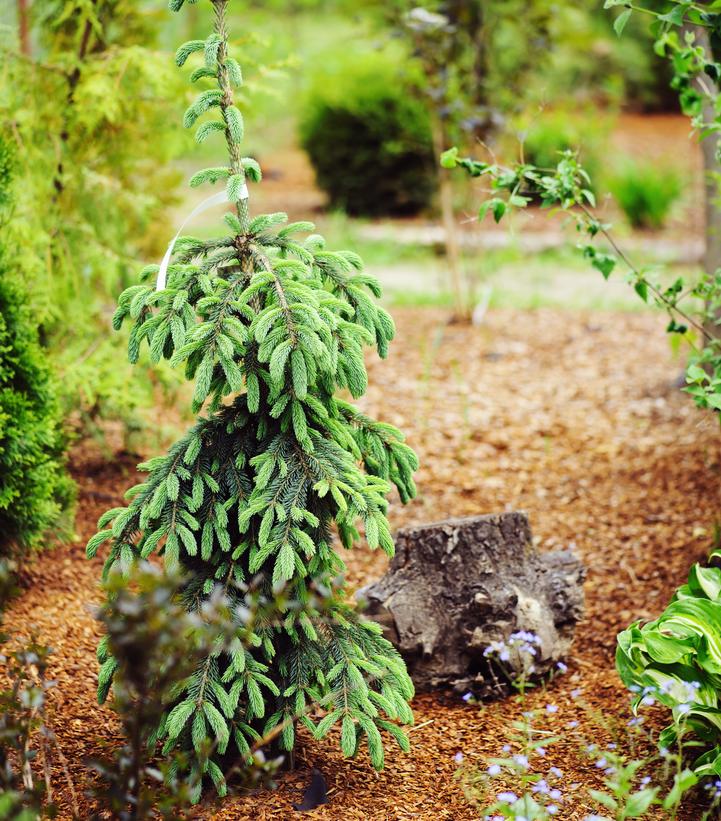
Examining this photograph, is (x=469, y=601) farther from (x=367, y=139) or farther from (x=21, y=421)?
(x=367, y=139)

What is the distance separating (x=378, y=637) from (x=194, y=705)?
1.92ft

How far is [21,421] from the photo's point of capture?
10.8 feet

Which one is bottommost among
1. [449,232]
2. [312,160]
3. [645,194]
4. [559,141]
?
[449,232]

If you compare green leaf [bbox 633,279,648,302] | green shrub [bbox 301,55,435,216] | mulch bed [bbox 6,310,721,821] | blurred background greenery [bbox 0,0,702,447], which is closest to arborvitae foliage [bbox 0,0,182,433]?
blurred background greenery [bbox 0,0,702,447]

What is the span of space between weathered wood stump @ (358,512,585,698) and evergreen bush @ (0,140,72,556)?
4.15ft

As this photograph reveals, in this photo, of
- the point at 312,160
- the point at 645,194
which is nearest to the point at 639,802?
the point at 645,194

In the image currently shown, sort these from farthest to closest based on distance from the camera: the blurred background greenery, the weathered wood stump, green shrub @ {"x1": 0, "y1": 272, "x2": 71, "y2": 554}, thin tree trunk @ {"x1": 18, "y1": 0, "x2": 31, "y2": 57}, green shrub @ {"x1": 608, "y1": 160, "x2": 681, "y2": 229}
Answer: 1. green shrub @ {"x1": 608, "y1": 160, "x2": 681, "y2": 229}
2. thin tree trunk @ {"x1": 18, "y1": 0, "x2": 31, "y2": 57}
3. the blurred background greenery
4. green shrub @ {"x1": 0, "y1": 272, "x2": 71, "y2": 554}
5. the weathered wood stump

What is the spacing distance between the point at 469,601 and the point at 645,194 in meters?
8.47

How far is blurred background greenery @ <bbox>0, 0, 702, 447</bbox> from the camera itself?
4.27 m

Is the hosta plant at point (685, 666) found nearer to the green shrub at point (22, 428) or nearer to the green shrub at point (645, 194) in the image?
the green shrub at point (22, 428)

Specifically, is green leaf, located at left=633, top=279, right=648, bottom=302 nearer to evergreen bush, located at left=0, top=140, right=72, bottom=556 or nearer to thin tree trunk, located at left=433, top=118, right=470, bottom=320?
evergreen bush, located at left=0, top=140, right=72, bottom=556

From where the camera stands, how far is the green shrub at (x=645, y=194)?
Answer: 10.5 m

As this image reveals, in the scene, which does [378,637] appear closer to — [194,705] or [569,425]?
[194,705]

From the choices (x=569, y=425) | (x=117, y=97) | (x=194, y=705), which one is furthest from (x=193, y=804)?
(x=569, y=425)
